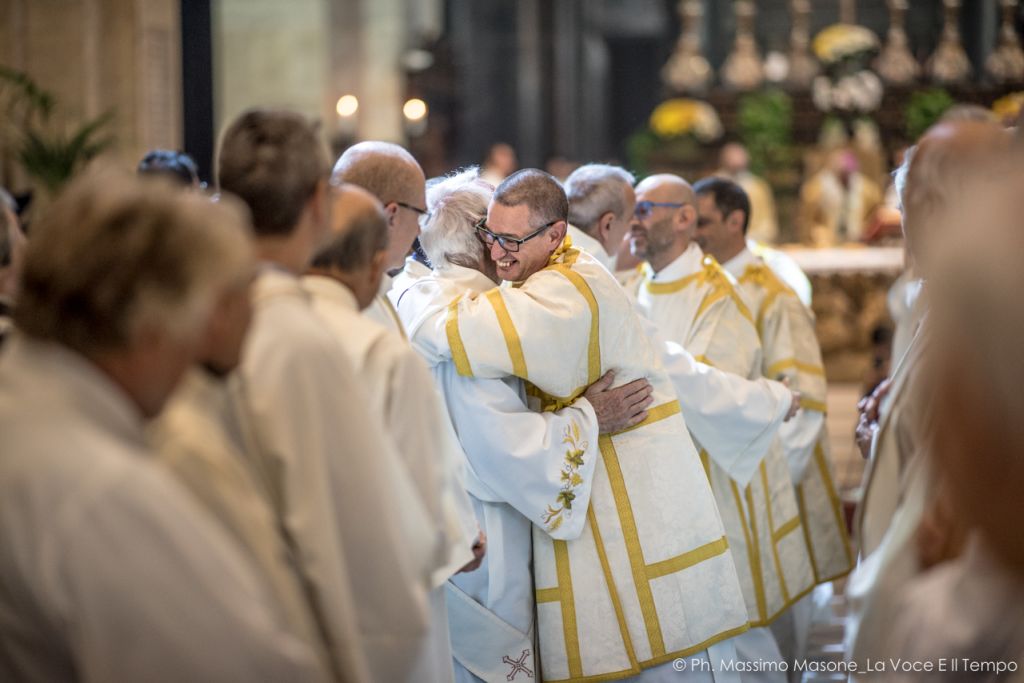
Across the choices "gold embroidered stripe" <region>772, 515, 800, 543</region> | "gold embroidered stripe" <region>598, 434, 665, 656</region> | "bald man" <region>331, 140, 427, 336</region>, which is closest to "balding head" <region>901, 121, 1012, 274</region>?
"gold embroidered stripe" <region>598, 434, 665, 656</region>

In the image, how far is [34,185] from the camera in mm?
6941

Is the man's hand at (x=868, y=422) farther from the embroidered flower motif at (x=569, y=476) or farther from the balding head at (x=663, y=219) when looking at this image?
the balding head at (x=663, y=219)

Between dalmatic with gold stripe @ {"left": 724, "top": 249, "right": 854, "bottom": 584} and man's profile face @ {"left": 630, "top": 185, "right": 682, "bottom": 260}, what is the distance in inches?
19.3

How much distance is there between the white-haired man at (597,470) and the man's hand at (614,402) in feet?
0.11

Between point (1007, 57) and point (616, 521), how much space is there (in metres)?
10.7

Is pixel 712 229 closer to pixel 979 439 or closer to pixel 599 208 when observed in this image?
pixel 599 208

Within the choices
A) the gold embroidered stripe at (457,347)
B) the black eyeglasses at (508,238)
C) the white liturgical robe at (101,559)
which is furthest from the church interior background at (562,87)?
the white liturgical robe at (101,559)

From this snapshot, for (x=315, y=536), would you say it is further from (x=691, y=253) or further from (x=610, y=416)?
(x=691, y=253)

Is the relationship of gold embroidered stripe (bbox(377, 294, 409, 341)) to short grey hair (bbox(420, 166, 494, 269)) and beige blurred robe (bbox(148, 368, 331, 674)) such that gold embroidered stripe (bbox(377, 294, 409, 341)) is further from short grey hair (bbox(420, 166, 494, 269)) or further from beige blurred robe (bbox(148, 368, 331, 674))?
beige blurred robe (bbox(148, 368, 331, 674))

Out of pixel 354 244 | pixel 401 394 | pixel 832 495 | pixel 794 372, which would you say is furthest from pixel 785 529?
pixel 354 244

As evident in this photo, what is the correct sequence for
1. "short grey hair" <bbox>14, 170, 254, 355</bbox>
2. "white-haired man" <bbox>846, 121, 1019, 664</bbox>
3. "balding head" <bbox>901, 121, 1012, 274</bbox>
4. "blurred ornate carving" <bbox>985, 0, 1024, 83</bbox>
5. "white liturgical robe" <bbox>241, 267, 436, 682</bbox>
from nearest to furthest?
"short grey hair" <bbox>14, 170, 254, 355</bbox> < "white liturgical robe" <bbox>241, 267, 436, 682</bbox> < "white-haired man" <bbox>846, 121, 1019, 664</bbox> < "balding head" <bbox>901, 121, 1012, 274</bbox> < "blurred ornate carving" <bbox>985, 0, 1024, 83</bbox>

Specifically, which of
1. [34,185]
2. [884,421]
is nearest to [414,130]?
[34,185]

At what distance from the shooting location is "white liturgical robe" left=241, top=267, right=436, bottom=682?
6.28 feet

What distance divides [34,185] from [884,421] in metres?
5.68
